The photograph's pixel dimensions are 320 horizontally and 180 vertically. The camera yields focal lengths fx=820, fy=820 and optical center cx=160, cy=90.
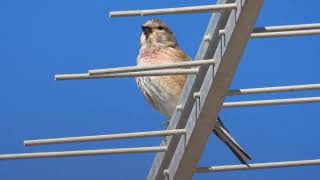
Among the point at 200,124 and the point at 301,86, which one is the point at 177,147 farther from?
the point at 301,86

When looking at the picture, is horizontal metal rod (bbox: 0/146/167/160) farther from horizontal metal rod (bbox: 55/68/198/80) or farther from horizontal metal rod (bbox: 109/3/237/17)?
horizontal metal rod (bbox: 109/3/237/17)

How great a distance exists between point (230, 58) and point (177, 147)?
43 centimetres

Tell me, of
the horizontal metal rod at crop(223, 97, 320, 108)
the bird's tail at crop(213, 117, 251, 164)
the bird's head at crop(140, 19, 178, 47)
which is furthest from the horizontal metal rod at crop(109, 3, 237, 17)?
the bird's head at crop(140, 19, 178, 47)

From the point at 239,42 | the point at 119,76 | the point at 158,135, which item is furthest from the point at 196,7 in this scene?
the point at 158,135

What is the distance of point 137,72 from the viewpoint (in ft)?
Result: 7.23

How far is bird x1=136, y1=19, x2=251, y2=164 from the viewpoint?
15.3ft

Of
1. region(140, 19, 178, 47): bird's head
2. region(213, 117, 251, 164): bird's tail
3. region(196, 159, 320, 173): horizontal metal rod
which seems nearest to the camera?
region(196, 159, 320, 173): horizontal metal rod

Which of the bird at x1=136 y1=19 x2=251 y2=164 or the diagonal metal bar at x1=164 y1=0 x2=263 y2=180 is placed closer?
the diagonal metal bar at x1=164 y1=0 x2=263 y2=180

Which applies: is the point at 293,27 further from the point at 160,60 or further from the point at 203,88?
the point at 160,60

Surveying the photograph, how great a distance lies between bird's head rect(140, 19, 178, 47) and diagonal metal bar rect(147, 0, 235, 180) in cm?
254

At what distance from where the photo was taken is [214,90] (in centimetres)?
222

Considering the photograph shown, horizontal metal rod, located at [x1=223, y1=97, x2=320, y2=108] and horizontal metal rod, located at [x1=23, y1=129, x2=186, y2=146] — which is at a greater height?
horizontal metal rod, located at [x1=223, y1=97, x2=320, y2=108]

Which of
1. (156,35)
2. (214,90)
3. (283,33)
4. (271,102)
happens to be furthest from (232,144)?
(156,35)

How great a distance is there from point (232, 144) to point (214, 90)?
107cm
